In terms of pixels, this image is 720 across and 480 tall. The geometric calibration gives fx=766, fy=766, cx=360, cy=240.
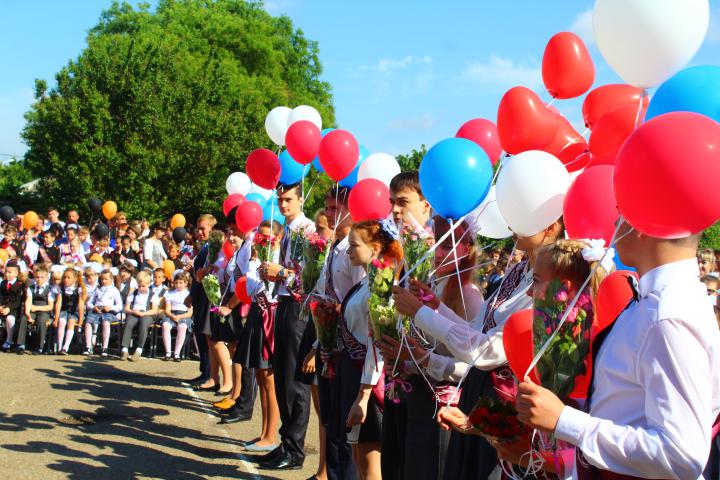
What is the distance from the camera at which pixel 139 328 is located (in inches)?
535

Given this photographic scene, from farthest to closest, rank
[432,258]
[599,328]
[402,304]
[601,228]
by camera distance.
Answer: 1. [432,258]
2. [402,304]
3. [601,228]
4. [599,328]

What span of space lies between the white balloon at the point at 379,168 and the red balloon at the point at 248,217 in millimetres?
2349

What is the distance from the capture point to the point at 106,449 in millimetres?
7277

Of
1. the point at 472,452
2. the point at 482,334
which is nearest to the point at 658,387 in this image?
the point at 482,334

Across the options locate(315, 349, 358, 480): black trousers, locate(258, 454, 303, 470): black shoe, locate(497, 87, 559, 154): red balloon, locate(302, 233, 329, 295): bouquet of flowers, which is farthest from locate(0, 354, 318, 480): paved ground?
locate(497, 87, 559, 154): red balloon

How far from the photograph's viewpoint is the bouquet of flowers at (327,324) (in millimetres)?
5195

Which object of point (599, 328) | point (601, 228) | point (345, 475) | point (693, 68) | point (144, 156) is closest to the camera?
point (599, 328)

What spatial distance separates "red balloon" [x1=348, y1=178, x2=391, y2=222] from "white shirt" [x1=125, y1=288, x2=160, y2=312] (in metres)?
9.62

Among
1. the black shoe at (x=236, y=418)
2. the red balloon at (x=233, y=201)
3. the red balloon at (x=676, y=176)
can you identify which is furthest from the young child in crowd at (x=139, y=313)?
the red balloon at (x=676, y=176)

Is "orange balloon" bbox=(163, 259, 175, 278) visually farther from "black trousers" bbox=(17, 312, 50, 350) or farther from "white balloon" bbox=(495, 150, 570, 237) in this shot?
"white balloon" bbox=(495, 150, 570, 237)

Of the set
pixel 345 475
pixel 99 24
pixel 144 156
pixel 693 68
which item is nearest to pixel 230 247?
Result: pixel 345 475

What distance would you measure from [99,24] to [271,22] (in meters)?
9.95

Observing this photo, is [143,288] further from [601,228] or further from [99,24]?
[99,24]

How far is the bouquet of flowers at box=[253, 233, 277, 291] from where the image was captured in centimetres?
720
